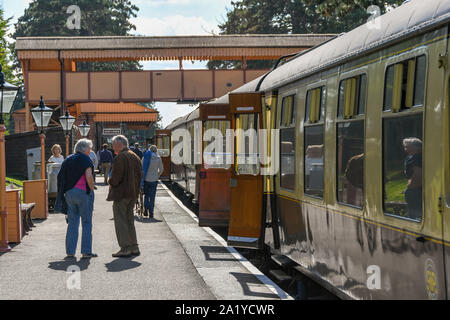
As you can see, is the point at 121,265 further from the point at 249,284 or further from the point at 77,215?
the point at 249,284

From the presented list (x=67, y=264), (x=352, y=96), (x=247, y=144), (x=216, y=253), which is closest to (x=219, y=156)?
(x=216, y=253)

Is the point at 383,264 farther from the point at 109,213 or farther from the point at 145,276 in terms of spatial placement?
the point at 109,213

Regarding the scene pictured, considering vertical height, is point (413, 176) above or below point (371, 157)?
below

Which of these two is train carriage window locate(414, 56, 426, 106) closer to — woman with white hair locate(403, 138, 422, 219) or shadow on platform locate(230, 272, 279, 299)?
woman with white hair locate(403, 138, 422, 219)

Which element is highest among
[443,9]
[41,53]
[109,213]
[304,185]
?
[41,53]

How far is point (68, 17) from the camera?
72688mm

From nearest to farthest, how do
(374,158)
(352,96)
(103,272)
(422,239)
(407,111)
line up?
1. (422,239)
2. (407,111)
3. (374,158)
4. (352,96)
5. (103,272)

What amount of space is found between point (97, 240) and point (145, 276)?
4074 mm

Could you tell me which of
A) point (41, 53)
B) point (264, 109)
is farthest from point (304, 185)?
point (41, 53)

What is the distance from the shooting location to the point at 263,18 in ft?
177

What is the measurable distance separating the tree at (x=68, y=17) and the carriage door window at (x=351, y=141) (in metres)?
66.7

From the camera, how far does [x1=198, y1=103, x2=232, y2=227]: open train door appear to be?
513 inches

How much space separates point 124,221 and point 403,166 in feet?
21.0
